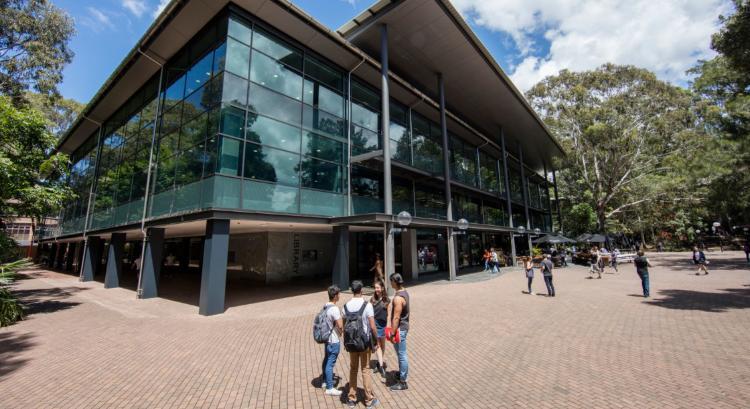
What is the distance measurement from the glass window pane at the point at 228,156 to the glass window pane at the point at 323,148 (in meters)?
3.03

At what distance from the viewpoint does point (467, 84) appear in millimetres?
22562

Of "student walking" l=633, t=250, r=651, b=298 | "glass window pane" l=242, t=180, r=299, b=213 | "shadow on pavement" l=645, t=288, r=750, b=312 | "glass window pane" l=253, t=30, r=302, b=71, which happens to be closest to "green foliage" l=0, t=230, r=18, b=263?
"glass window pane" l=242, t=180, r=299, b=213

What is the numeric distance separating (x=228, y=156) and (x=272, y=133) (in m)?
2.17

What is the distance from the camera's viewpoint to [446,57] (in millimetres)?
19406

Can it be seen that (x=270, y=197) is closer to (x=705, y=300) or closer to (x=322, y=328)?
(x=322, y=328)

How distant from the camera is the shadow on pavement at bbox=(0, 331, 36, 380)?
19.6 ft

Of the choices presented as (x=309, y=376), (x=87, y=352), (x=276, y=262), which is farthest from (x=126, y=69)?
(x=309, y=376)

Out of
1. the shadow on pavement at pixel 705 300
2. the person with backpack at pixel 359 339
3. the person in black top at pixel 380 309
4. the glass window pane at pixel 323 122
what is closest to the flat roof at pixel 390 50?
the glass window pane at pixel 323 122

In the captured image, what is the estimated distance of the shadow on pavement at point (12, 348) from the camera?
5.97 metres

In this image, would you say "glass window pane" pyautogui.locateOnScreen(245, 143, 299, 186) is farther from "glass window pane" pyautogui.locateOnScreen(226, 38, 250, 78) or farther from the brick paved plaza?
the brick paved plaza

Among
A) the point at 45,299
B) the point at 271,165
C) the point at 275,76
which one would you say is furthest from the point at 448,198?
the point at 45,299

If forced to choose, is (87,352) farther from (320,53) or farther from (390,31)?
(390,31)

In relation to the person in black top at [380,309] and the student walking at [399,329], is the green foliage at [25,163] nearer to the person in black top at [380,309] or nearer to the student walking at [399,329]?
the person in black top at [380,309]

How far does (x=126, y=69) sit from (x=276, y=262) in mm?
13042
